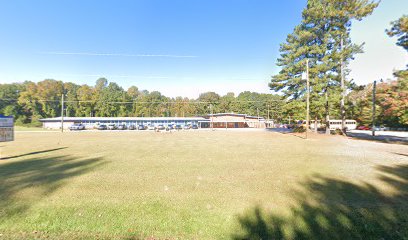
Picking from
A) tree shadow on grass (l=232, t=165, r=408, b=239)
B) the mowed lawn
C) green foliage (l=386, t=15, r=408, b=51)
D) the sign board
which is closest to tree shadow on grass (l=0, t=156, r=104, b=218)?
the mowed lawn

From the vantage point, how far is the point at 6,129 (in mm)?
12383

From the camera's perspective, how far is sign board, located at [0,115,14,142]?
1227cm

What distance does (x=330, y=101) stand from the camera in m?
27.2

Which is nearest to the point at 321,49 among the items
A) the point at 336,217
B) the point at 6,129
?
the point at 336,217

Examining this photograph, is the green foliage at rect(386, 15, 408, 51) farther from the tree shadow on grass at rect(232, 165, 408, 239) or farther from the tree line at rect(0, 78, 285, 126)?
the tree line at rect(0, 78, 285, 126)

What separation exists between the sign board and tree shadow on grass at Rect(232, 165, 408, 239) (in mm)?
15833

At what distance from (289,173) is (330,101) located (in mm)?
24479

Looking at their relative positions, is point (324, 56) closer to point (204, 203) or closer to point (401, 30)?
point (401, 30)

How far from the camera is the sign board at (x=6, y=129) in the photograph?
12.3 meters

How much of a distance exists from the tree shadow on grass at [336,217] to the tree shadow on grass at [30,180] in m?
5.56

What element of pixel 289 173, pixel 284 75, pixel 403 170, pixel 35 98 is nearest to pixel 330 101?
pixel 284 75

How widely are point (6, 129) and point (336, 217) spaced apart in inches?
700

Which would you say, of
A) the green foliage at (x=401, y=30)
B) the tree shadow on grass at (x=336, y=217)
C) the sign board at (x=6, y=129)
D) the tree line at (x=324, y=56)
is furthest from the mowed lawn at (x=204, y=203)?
the tree line at (x=324, y=56)

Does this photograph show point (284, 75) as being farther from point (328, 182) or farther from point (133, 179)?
point (133, 179)
